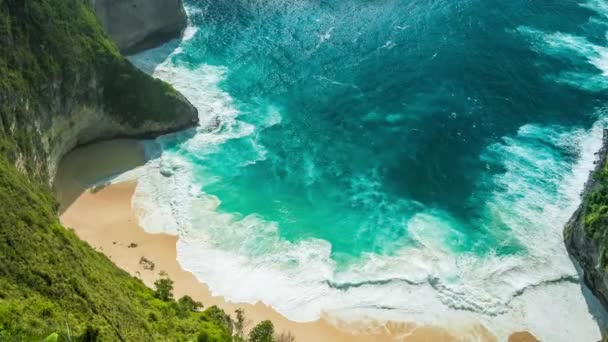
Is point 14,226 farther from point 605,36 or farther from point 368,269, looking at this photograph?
point 605,36

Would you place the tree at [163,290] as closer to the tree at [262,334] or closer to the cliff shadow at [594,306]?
the tree at [262,334]

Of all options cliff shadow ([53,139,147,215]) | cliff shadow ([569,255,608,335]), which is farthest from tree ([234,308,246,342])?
cliff shadow ([569,255,608,335])

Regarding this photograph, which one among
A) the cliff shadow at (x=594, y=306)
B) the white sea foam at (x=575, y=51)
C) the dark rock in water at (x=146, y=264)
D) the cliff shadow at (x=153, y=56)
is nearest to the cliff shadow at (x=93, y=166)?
the dark rock in water at (x=146, y=264)

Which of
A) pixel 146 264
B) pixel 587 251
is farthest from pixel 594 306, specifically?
pixel 146 264

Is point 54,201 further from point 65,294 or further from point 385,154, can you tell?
point 385,154

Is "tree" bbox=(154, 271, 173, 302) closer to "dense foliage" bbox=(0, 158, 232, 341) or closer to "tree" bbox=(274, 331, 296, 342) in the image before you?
"dense foliage" bbox=(0, 158, 232, 341)

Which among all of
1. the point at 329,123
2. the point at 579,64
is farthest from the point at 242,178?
the point at 579,64
